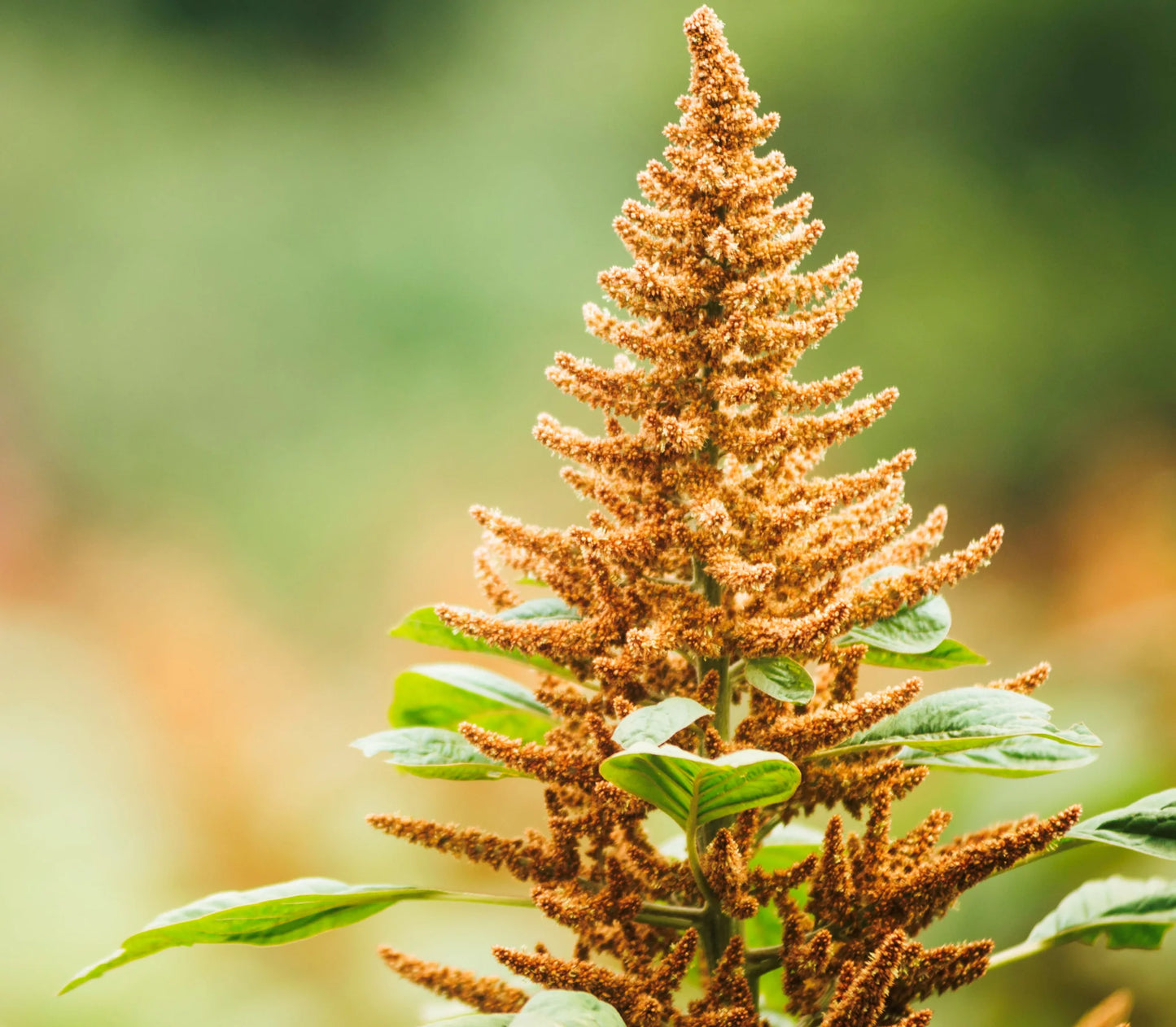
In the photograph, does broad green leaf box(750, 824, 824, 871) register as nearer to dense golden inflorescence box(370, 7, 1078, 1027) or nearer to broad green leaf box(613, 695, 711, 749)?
dense golden inflorescence box(370, 7, 1078, 1027)

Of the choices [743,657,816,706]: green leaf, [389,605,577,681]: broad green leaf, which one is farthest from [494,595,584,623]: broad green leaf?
[743,657,816,706]: green leaf

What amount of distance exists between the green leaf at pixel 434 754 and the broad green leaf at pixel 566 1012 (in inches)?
7.3

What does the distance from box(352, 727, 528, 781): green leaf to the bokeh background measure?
77.4 inches

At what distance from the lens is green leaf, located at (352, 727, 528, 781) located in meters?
0.76

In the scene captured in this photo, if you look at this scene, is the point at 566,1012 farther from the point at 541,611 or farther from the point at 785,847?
the point at 785,847

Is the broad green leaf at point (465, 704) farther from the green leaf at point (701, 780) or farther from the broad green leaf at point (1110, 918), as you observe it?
the broad green leaf at point (1110, 918)

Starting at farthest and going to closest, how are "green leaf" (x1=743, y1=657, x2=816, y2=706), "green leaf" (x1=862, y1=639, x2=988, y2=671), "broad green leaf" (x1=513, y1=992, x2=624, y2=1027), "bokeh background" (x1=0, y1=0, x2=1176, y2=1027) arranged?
1. "bokeh background" (x1=0, y1=0, x2=1176, y2=1027)
2. "green leaf" (x1=862, y1=639, x2=988, y2=671)
3. "green leaf" (x1=743, y1=657, x2=816, y2=706)
4. "broad green leaf" (x1=513, y1=992, x2=624, y2=1027)

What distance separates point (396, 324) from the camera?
9.94 ft

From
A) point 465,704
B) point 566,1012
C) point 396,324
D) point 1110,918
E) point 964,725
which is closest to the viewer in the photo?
point 566,1012

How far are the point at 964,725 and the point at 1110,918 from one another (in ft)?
1.03

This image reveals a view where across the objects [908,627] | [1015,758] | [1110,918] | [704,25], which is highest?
[704,25]

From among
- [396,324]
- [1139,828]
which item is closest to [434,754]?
[1139,828]

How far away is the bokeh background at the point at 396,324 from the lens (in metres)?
2.76

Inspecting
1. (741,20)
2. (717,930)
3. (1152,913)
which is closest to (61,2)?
(741,20)
